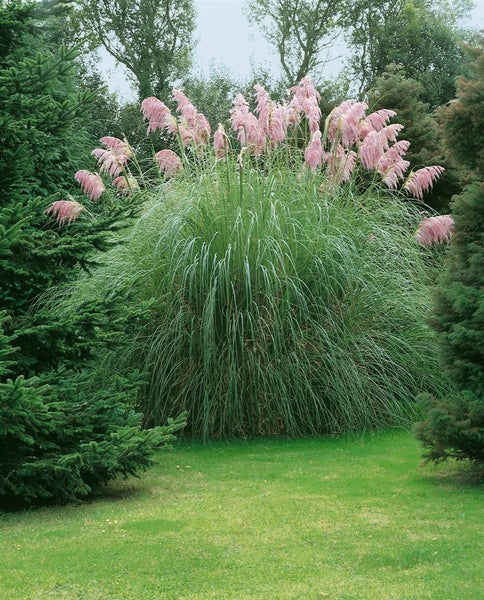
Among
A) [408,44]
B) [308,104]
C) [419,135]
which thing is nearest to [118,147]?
[308,104]

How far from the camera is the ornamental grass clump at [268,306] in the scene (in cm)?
677

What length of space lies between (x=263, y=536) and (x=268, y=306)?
10.0 feet

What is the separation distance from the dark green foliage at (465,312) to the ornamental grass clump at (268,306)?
1613 millimetres

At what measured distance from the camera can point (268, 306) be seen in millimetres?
6977

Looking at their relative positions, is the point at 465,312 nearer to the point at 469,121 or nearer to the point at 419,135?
the point at 469,121

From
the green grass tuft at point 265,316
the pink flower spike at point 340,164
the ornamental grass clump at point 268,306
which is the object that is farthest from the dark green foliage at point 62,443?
the pink flower spike at point 340,164

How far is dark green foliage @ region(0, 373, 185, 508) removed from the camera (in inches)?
179

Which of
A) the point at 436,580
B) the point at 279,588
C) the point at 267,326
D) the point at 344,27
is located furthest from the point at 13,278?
the point at 344,27

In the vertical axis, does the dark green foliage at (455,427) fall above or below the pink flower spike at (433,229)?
below

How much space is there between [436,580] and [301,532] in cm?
88

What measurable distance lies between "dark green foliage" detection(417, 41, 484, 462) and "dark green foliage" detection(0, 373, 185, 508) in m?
1.76

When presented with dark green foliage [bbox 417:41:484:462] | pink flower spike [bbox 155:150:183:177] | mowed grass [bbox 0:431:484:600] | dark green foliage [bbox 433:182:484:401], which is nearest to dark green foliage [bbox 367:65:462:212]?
pink flower spike [bbox 155:150:183:177]

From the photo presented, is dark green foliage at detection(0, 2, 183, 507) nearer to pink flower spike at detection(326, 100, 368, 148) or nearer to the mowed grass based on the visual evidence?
the mowed grass

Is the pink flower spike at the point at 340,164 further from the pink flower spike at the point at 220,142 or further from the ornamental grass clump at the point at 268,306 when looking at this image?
the pink flower spike at the point at 220,142
